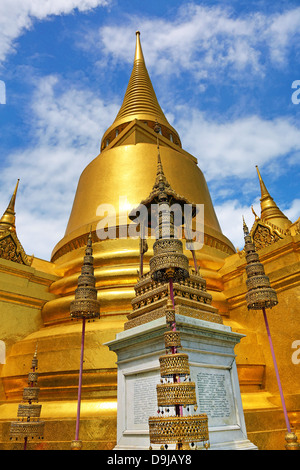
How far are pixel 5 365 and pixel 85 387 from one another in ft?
5.60

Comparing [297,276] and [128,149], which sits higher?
[128,149]

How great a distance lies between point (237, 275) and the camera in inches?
270

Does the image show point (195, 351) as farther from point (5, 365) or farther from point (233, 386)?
point (5, 365)

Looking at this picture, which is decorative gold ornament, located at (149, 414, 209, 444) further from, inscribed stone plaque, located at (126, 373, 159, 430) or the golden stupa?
the golden stupa

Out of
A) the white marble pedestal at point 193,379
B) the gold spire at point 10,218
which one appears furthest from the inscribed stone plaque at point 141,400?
the gold spire at point 10,218

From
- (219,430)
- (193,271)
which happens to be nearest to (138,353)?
(219,430)

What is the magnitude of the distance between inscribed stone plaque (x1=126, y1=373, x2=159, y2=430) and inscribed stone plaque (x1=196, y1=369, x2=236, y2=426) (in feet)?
1.35

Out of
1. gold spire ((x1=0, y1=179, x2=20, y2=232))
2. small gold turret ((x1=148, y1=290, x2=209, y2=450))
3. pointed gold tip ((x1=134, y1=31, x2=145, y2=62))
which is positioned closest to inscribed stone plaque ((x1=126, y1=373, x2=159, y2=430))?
small gold turret ((x1=148, y1=290, x2=209, y2=450))

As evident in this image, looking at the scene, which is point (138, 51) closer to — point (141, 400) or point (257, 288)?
point (257, 288)

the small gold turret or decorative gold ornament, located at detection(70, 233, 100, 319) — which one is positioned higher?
decorative gold ornament, located at detection(70, 233, 100, 319)

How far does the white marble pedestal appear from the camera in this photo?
2.96 metres

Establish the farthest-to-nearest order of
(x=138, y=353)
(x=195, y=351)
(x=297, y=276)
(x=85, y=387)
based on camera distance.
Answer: (x=297, y=276) < (x=85, y=387) < (x=138, y=353) < (x=195, y=351)

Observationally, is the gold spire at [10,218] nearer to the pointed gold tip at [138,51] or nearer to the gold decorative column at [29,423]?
the gold decorative column at [29,423]

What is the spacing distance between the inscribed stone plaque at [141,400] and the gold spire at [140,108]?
10.4m
